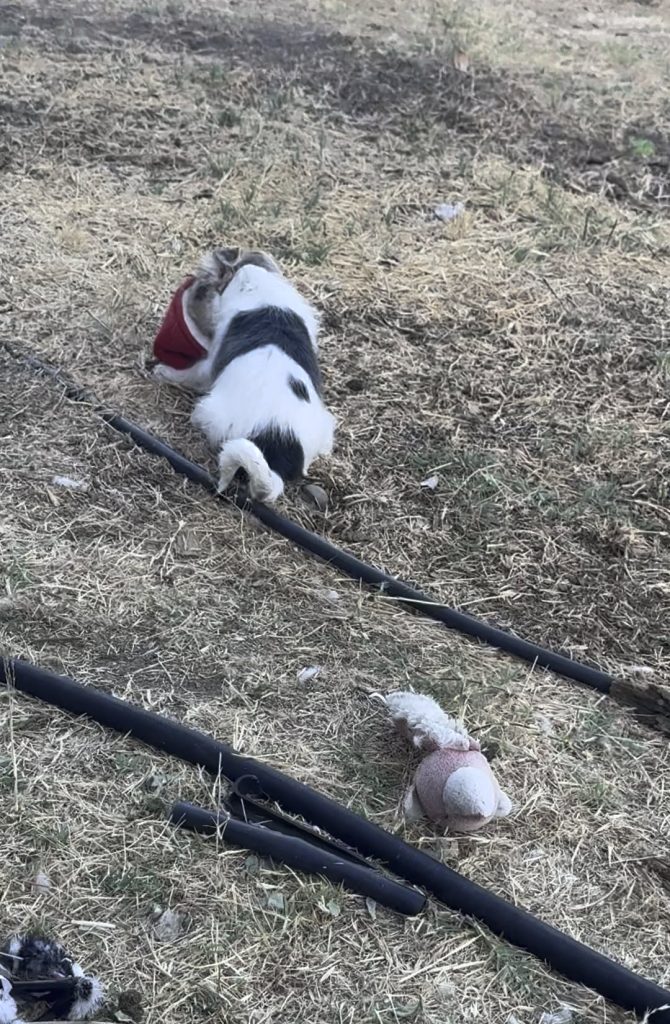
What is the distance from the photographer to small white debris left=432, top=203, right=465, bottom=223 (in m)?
5.65

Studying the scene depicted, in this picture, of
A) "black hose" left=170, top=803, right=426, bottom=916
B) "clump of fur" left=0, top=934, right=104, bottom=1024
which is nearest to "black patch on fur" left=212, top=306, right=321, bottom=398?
"black hose" left=170, top=803, right=426, bottom=916

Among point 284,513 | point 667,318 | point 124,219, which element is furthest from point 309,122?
point 284,513

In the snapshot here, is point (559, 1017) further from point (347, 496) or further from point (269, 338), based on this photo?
point (269, 338)

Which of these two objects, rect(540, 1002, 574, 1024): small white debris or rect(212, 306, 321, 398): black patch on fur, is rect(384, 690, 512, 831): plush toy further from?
rect(212, 306, 321, 398): black patch on fur

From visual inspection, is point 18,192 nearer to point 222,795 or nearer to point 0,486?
point 0,486

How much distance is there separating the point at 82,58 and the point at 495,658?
207 inches

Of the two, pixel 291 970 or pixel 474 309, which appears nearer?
pixel 291 970

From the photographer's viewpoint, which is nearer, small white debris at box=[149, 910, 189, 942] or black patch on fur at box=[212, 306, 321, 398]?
small white debris at box=[149, 910, 189, 942]

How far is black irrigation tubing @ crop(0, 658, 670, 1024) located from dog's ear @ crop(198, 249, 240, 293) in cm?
204

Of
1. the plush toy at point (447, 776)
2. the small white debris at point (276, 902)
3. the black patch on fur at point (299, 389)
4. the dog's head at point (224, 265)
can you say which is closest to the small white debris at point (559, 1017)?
the plush toy at point (447, 776)

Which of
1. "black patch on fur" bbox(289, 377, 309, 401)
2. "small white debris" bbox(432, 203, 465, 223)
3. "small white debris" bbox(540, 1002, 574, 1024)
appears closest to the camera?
"small white debris" bbox(540, 1002, 574, 1024)

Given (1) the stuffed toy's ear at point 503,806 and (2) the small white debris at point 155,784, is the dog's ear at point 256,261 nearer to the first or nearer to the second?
(2) the small white debris at point 155,784

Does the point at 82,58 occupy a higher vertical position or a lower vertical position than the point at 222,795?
higher

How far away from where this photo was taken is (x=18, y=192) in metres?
5.37
